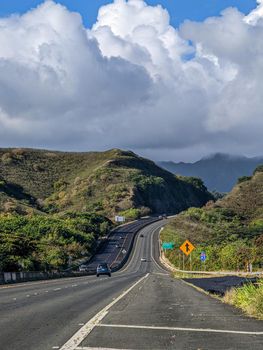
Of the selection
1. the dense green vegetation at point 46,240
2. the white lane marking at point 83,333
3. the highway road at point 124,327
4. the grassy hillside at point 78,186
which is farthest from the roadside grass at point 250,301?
the grassy hillside at point 78,186

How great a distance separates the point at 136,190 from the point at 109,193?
8834mm

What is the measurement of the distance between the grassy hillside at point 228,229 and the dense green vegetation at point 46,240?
15811 mm

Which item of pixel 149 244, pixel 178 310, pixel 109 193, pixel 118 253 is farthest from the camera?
pixel 109 193

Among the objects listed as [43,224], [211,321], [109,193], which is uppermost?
[109,193]

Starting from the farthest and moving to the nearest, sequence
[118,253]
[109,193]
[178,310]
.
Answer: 1. [109,193]
2. [118,253]
3. [178,310]

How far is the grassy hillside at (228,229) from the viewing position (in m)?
71.1

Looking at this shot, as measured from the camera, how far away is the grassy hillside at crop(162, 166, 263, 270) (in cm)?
7112

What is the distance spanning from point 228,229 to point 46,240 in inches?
1471

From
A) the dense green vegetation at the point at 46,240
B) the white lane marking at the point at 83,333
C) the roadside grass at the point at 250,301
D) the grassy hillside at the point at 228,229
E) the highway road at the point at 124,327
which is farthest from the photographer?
the grassy hillside at the point at 228,229

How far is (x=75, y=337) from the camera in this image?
9812mm

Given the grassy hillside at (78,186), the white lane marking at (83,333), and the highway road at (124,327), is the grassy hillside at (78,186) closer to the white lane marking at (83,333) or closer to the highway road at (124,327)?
the highway road at (124,327)

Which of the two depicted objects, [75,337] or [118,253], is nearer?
[75,337]

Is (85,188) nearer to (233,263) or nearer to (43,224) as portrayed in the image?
(43,224)

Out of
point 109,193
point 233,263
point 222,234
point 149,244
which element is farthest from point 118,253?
point 109,193
